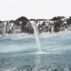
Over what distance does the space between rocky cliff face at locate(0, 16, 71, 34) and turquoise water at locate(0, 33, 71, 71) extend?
150 mm

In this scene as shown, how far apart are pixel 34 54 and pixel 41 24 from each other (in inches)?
22.2

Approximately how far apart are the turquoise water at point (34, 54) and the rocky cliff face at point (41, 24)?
15 cm

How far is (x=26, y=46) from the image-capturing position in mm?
4250

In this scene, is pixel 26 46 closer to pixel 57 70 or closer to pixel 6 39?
pixel 6 39

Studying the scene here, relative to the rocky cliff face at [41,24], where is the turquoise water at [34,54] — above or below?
below

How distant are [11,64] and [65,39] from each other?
106cm

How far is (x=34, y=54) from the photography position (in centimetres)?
421

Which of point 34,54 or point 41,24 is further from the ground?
point 41,24

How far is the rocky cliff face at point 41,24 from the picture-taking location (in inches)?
166

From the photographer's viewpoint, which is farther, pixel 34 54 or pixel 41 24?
pixel 41 24

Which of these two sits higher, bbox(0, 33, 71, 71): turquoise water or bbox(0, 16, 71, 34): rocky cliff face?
bbox(0, 16, 71, 34): rocky cliff face

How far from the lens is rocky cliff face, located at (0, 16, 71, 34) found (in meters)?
4.22

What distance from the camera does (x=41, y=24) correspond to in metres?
4.32

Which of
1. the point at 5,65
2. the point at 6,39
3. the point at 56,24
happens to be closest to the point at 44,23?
the point at 56,24
